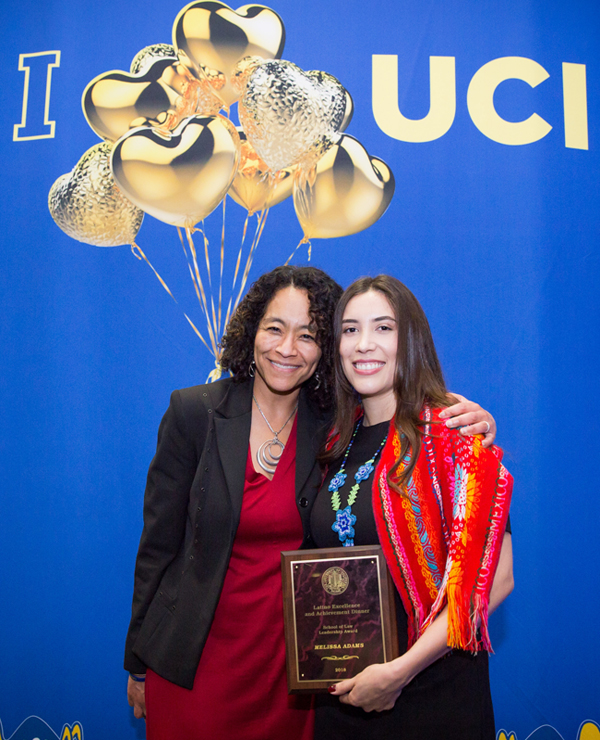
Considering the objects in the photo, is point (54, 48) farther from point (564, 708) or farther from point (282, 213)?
point (564, 708)

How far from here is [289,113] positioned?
2.45 metres

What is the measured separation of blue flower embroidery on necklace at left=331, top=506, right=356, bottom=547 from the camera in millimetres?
1470

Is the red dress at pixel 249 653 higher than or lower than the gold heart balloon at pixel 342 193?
lower

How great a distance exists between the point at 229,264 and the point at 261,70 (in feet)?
2.80

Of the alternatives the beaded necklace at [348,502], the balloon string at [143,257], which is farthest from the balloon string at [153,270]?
the beaded necklace at [348,502]

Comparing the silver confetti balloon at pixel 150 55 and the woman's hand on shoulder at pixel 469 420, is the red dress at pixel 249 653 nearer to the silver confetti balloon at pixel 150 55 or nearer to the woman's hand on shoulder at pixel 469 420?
the woman's hand on shoulder at pixel 469 420

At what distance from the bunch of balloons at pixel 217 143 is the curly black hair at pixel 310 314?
24.6 inches

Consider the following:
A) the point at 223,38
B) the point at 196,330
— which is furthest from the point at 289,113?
the point at 196,330

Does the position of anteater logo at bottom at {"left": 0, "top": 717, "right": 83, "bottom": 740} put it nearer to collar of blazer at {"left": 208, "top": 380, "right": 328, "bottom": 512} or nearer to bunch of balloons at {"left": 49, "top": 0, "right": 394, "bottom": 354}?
collar of blazer at {"left": 208, "top": 380, "right": 328, "bottom": 512}

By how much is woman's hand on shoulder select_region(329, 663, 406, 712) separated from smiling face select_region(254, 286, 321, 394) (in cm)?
84

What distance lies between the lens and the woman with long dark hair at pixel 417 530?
1.31 meters

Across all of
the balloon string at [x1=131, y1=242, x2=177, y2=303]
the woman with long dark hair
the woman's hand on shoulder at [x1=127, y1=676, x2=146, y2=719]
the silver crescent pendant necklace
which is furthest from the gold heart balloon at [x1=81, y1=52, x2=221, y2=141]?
the woman's hand on shoulder at [x1=127, y1=676, x2=146, y2=719]

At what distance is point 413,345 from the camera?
1566mm

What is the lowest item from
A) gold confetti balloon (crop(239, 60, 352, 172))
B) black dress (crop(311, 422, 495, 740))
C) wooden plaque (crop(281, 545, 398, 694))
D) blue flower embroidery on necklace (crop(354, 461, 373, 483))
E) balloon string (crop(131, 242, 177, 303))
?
black dress (crop(311, 422, 495, 740))
